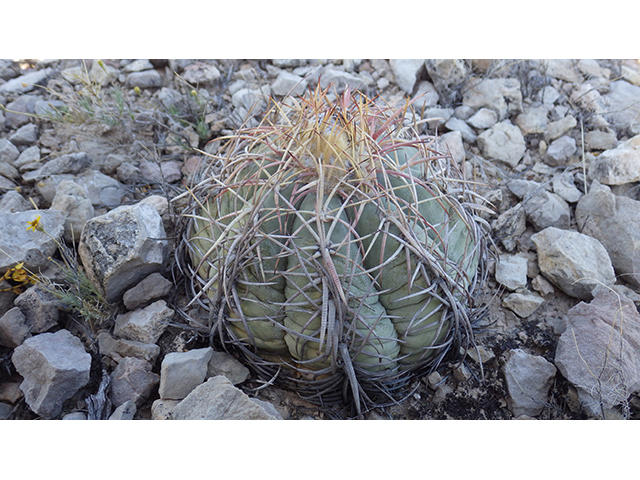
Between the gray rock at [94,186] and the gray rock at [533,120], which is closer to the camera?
the gray rock at [94,186]

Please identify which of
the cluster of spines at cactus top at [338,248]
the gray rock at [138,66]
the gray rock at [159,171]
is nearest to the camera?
the cluster of spines at cactus top at [338,248]

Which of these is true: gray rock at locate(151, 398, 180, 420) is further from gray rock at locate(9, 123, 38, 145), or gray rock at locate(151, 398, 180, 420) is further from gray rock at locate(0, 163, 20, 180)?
gray rock at locate(9, 123, 38, 145)

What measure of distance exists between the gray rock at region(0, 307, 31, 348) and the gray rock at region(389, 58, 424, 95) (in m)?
2.04

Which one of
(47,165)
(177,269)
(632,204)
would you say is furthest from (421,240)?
(47,165)

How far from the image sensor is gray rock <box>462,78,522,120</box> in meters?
2.38

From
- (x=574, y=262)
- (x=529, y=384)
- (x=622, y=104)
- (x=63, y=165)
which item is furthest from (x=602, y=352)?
(x=63, y=165)

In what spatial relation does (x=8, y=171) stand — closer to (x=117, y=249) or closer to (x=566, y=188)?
(x=117, y=249)

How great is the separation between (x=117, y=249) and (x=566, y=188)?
1.84m

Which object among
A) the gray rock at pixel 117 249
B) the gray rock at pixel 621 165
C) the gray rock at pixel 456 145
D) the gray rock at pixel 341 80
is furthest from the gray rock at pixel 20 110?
the gray rock at pixel 621 165

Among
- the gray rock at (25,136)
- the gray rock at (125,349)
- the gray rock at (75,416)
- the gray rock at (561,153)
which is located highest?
the gray rock at (25,136)

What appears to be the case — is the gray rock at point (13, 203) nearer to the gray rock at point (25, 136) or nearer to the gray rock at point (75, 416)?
the gray rock at point (25, 136)

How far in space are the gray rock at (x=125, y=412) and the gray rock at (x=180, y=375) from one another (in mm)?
96

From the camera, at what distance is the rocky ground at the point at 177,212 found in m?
1.43

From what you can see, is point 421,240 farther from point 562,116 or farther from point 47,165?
point 47,165
